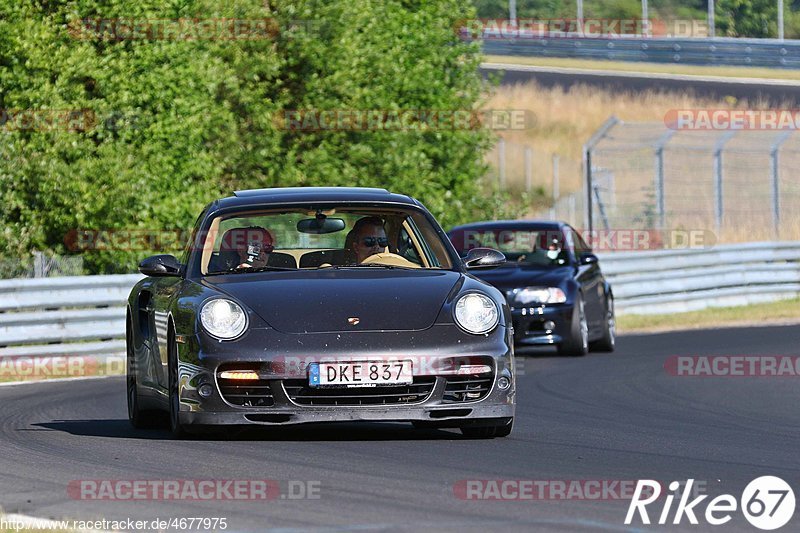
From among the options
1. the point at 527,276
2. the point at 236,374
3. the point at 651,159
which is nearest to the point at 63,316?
the point at 527,276

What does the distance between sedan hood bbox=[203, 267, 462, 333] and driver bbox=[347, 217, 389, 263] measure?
20.9 inches

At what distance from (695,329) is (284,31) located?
8.98 m

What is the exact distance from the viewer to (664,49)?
5784cm

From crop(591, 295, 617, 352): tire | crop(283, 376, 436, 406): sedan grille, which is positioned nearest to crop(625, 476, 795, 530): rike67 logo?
crop(283, 376, 436, 406): sedan grille

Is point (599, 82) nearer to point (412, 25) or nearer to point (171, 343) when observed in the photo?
point (412, 25)

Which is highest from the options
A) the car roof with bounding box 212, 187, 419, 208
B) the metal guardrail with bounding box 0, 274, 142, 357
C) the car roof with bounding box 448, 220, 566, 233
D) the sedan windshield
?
the car roof with bounding box 212, 187, 419, 208

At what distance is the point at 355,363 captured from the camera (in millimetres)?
8656

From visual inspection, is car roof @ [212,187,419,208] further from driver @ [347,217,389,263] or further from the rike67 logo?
the rike67 logo

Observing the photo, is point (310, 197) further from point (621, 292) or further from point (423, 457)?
point (621, 292)

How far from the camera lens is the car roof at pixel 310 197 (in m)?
10.0

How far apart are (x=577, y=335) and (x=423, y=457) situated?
368 inches

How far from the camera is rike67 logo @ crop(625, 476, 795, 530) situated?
6355 millimetres

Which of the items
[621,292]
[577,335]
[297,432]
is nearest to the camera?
[297,432]

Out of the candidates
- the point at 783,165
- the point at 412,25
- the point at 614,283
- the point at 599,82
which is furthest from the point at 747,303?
the point at 599,82
